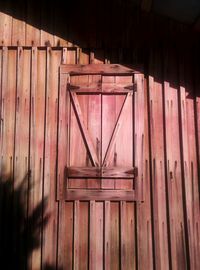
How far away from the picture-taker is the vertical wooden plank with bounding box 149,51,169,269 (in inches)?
190

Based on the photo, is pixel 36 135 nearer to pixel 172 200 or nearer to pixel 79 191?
pixel 79 191

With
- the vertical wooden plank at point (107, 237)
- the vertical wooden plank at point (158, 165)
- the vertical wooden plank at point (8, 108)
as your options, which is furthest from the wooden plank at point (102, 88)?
the vertical wooden plank at point (107, 237)

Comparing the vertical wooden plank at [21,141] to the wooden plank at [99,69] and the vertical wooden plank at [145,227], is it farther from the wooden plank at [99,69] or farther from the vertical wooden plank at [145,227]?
the vertical wooden plank at [145,227]

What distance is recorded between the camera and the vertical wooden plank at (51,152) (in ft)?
15.9

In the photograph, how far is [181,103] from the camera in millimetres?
5086

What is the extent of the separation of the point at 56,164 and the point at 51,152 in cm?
19

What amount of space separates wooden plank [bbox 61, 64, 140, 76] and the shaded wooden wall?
102 millimetres

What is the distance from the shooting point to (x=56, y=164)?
502 cm

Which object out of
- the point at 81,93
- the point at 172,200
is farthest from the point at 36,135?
the point at 172,200

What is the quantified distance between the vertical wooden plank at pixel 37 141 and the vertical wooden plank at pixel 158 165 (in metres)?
1.57

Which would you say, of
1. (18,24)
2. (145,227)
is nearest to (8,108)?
(18,24)

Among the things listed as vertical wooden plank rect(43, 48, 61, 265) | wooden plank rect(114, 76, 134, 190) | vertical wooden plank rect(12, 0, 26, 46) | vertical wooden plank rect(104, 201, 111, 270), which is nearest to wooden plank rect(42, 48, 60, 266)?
vertical wooden plank rect(43, 48, 61, 265)

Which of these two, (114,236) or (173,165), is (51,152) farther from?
(173,165)

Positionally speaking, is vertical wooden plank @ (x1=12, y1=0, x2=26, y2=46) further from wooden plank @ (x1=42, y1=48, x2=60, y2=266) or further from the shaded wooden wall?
A: wooden plank @ (x1=42, y1=48, x2=60, y2=266)
